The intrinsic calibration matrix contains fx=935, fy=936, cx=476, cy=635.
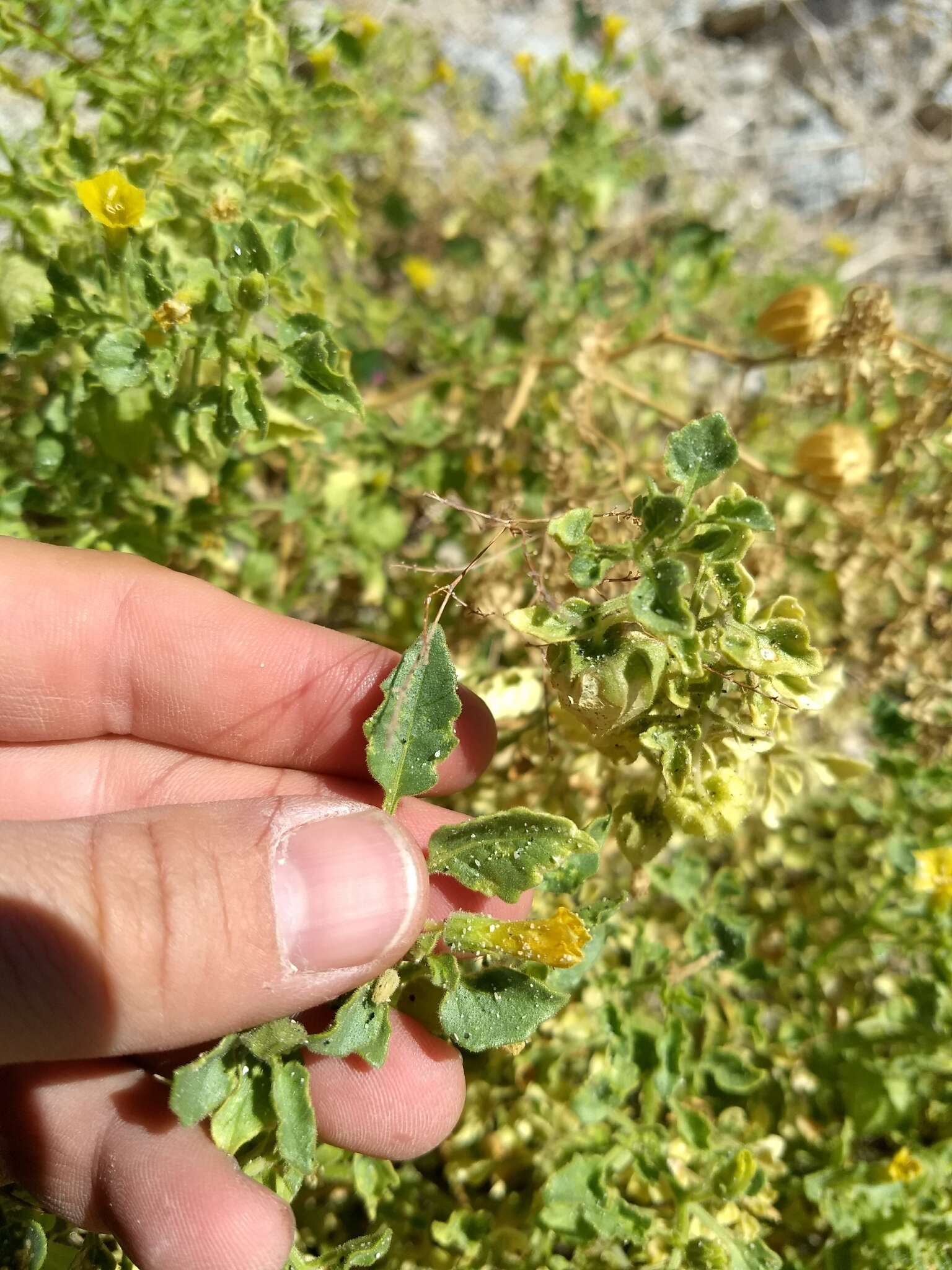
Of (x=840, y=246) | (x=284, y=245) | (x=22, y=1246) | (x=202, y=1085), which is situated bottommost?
(x=22, y=1246)

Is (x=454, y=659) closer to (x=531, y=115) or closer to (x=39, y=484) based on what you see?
(x=39, y=484)

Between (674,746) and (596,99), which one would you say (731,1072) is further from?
(596,99)

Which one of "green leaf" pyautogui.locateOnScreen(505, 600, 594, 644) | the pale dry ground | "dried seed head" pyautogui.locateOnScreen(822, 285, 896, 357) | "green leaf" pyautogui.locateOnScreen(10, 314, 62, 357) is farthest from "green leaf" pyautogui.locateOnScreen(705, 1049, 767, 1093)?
the pale dry ground

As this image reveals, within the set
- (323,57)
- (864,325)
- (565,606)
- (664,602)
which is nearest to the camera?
(664,602)

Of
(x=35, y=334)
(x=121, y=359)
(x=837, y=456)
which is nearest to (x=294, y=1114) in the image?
(x=121, y=359)

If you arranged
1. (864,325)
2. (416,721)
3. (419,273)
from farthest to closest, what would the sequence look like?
(419,273) → (864,325) → (416,721)

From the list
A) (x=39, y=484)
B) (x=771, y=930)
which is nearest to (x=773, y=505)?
(x=771, y=930)

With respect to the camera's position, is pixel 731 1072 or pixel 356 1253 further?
pixel 731 1072

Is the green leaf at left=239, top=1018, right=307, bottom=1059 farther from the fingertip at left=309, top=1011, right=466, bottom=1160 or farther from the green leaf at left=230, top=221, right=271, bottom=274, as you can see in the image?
the green leaf at left=230, top=221, right=271, bottom=274
